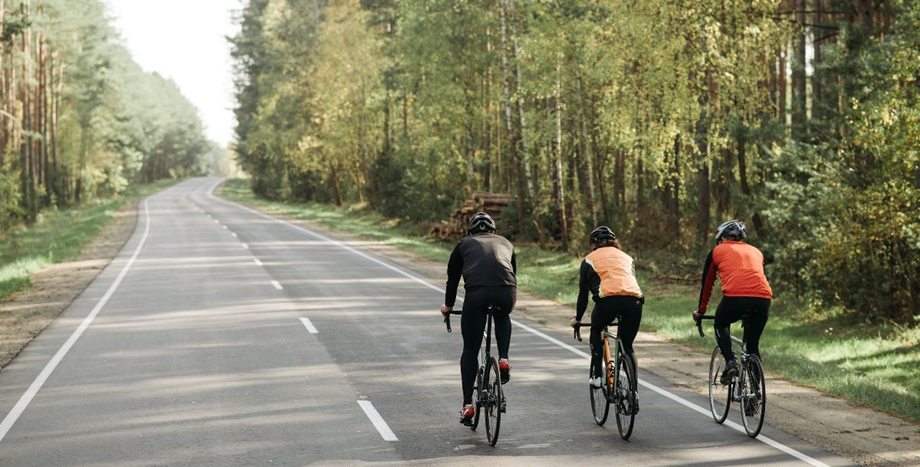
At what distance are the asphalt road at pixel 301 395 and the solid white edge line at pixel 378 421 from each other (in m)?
0.04

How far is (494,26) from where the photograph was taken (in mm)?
33969

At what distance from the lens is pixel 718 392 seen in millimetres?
9164

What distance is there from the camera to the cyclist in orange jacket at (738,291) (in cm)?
866

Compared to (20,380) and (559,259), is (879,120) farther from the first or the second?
(559,259)

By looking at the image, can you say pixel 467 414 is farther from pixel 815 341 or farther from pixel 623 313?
pixel 815 341

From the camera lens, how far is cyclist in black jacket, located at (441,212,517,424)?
802 cm

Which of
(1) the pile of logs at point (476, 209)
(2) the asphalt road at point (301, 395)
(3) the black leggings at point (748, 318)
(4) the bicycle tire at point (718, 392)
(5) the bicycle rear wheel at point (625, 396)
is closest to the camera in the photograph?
(2) the asphalt road at point (301, 395)

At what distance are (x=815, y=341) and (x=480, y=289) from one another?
9144 mm

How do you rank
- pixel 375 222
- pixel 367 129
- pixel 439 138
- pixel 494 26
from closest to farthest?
pixel 494 26, pixel 439 138, pixel 375 222, pixel 367 129

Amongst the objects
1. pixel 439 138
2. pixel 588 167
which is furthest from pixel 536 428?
pixel 439 138

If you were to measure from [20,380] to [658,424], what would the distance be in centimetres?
759

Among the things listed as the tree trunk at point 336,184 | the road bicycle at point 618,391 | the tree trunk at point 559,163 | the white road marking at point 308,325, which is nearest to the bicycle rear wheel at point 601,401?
the road bicycle at point 618,391

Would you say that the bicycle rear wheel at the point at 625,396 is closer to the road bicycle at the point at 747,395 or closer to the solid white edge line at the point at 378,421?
the road bicycle at the point at 747,395

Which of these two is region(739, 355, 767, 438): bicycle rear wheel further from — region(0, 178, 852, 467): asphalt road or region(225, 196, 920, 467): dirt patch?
region(225, 196, 920, 467): dirt patch
